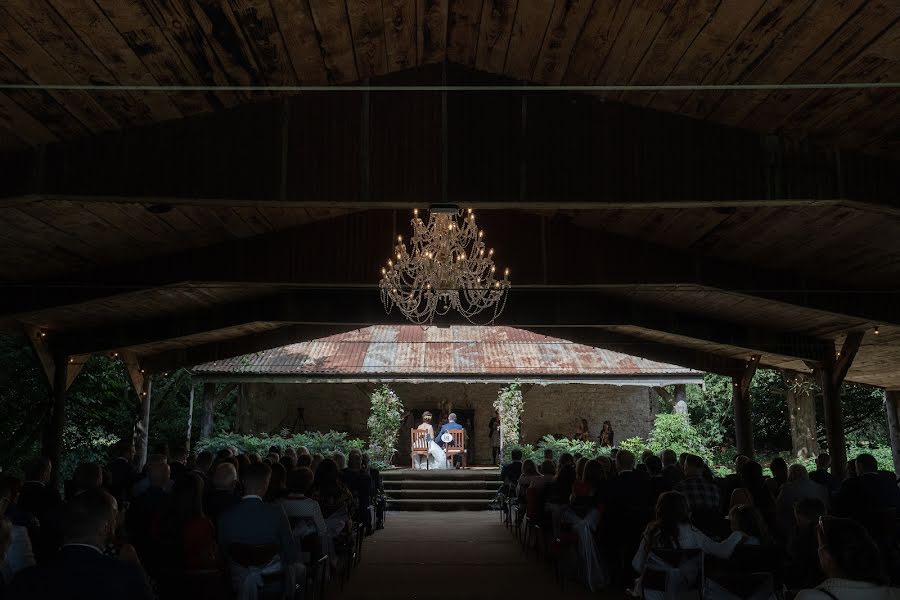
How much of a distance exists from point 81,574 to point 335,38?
413cm

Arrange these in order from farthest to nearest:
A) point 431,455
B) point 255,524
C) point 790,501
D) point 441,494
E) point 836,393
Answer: point 431,455 < point 441,494 < point 836,393 < point 790,501 < point 255,524

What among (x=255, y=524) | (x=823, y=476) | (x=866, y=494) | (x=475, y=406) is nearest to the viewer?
(x=255, y=524)

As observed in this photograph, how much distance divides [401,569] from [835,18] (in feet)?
22.6

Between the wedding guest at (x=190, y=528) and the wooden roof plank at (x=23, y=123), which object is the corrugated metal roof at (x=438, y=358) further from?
the wedding guest at (x=190, y=528)

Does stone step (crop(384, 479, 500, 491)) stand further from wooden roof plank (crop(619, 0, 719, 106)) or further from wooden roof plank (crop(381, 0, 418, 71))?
wooden roof plank (crop(619, 0, 719, 106))

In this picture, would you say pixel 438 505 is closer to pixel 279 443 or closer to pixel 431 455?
pixel 431 455

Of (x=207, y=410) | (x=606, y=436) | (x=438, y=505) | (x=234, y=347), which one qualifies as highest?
(x=234, y=347)

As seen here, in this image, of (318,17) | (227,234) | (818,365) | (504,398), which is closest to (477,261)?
(227,234)

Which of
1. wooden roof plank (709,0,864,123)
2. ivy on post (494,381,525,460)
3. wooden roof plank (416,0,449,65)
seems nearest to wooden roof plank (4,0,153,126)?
wooden roof plank (416,0,449,65)

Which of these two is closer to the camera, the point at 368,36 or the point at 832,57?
the point at 832,57

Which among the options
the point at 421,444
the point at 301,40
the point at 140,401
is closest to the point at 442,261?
the point at 301,40

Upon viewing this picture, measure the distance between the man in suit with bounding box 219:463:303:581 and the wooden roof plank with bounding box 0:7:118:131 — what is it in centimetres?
277

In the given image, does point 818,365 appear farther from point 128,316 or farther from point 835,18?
point 128,316

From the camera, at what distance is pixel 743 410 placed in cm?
1603
